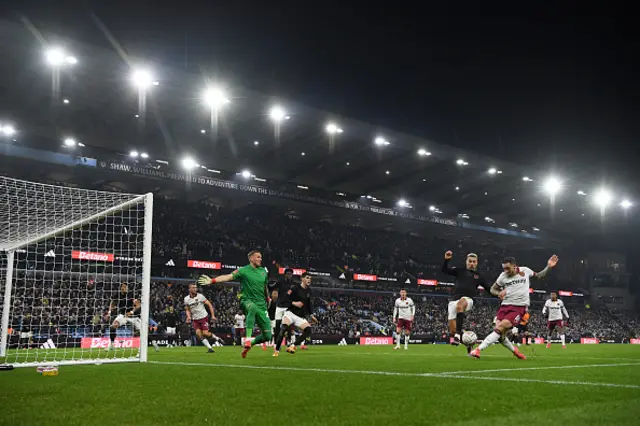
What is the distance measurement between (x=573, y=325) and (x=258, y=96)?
40931 millimetres

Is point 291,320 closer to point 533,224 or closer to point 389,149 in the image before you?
point 389,149

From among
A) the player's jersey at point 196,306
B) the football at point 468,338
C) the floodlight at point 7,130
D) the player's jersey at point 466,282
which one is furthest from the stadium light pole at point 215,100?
the football at point 468,338

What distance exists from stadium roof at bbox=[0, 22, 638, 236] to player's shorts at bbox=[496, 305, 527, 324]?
2499 centimetres

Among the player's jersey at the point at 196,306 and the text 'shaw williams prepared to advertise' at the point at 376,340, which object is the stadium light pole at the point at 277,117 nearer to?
the text 'shaw williams prepared to advertise' at the point at 376,340

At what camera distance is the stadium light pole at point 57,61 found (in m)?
29.1

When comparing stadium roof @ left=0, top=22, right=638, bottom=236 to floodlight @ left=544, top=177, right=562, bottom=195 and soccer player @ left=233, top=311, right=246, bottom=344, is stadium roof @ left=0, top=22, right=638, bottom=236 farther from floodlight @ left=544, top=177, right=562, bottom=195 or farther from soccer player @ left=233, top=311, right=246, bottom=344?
soccer player @ left=233, top=311, right=246, bottom=344

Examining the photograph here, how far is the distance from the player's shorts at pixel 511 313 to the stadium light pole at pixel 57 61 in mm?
25641

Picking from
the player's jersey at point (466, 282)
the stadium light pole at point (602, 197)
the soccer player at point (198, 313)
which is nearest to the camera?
the player's jersey at point (466, 282)

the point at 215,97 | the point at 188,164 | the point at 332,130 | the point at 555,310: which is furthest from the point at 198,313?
the point at 332,130

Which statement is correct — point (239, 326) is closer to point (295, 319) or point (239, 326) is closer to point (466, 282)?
point (295, 319)

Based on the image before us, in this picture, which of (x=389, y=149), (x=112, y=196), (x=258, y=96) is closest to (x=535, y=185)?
(x=389, y=149)

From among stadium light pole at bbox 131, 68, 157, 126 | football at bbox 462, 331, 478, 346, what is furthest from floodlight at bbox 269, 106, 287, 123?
football at bbox 462, 331, 478, 346

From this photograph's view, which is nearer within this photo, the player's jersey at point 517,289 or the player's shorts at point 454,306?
the player's jersey at point 517,289

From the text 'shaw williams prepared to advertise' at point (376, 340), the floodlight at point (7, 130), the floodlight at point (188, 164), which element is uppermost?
the floodlight at point (7, 130)
